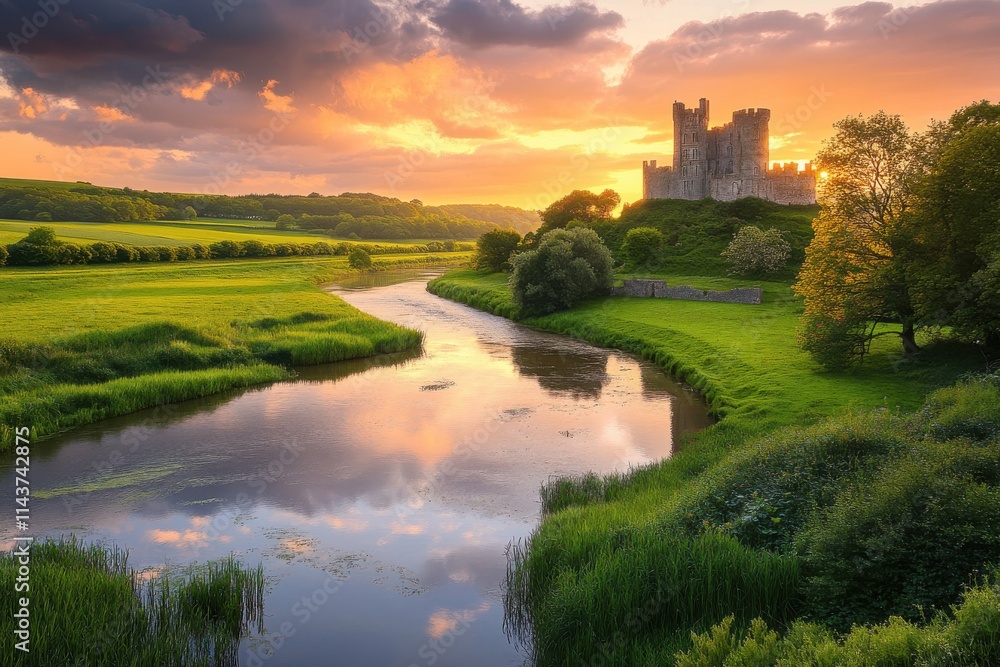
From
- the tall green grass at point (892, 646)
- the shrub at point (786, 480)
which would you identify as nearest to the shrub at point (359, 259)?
the shrub at point (786, 480)

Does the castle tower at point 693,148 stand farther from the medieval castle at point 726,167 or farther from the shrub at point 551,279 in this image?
the shrub at point 551,279

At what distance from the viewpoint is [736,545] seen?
10117mm

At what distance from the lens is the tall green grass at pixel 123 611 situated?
28.8 ft

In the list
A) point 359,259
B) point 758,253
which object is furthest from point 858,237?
point 359,259

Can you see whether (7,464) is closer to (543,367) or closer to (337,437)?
(337,437)

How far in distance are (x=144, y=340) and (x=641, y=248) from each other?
1825 inches

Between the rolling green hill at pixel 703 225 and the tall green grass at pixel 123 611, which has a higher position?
the rolling green hill at pixel 703 225

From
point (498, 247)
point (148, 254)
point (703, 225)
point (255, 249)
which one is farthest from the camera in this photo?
point (255, 249)

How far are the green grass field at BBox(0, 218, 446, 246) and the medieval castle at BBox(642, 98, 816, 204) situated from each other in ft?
205

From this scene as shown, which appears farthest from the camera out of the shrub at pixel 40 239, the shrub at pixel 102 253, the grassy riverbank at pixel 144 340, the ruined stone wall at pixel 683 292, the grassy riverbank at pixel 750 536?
the shrub at pixel 102 253

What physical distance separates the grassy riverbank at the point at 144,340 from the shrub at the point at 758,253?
3167 cm

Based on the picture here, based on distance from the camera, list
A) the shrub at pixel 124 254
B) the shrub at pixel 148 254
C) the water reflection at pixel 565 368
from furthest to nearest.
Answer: the shrub at pixel 148 254 < the shrub at pixel 124 254 < the water reflection at pixel 565 368

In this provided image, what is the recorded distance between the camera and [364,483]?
17.4 metres

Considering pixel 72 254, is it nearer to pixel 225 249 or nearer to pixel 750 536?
pixel 225 249
